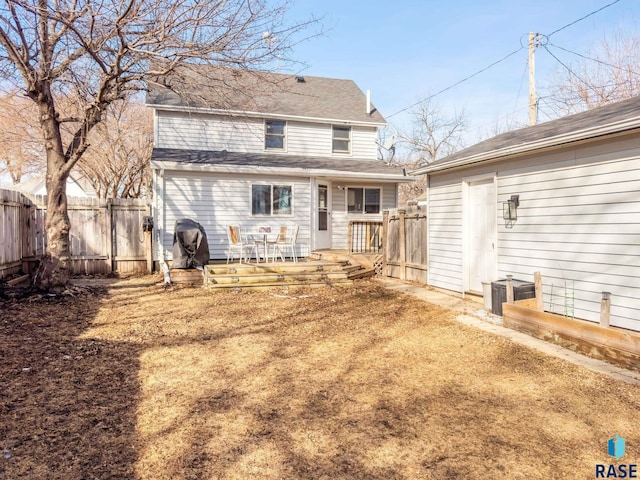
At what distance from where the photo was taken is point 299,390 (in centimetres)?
372

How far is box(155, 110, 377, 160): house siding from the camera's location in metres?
12.9

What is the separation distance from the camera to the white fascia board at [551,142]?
4939 mm

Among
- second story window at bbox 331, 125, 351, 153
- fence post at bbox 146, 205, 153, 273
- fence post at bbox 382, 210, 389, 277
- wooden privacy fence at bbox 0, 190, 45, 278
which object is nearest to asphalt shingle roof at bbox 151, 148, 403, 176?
second story window at bbox 331, 125, 351, 153

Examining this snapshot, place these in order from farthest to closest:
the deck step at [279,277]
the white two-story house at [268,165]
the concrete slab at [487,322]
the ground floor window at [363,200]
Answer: the ground floor window at [363,200], the white two-story house at [268,165], the deck step at [279,277], the concrete slab at [487,322]

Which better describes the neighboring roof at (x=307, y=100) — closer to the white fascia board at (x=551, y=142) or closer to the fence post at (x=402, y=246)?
the fence post at (x=402, y=246)

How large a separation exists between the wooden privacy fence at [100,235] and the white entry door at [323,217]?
5.06 meters

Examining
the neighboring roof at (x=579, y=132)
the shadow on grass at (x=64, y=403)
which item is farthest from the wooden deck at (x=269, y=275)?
the neighboring roof at (x=579, y=132)

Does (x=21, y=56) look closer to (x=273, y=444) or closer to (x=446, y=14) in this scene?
(x=273, y=444)

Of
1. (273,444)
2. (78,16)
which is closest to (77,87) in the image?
(78,16)

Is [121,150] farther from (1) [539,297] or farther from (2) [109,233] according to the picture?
(1) [539,297]

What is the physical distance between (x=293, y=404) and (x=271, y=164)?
31.9 ft

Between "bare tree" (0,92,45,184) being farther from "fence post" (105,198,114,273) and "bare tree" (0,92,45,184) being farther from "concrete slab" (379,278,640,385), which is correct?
"concrete slab" (379,278,640,385)

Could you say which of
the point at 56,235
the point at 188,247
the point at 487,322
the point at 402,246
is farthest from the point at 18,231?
the point at 487,322

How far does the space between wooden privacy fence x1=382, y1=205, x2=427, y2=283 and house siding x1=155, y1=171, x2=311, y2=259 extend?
10.7 ft
